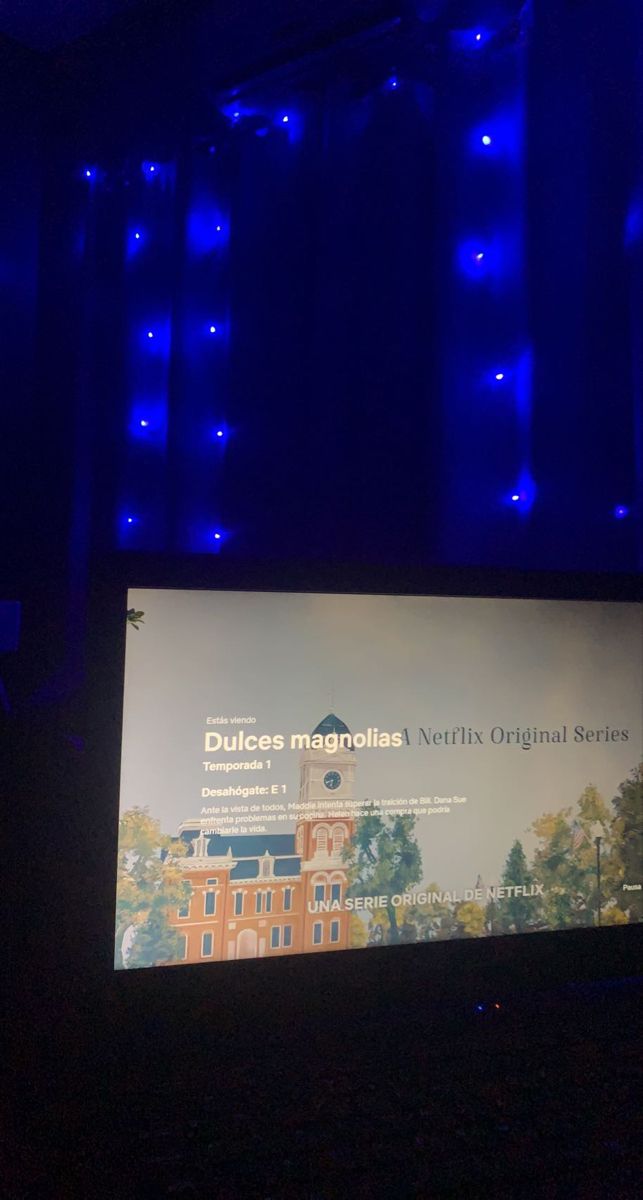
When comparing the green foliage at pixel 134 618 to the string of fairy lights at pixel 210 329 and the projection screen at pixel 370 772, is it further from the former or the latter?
the string of fairy lights at pixel 210 329

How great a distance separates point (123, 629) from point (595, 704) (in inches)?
22.9

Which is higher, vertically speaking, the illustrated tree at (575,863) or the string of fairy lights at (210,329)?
the string of fairy lights at (210,329)

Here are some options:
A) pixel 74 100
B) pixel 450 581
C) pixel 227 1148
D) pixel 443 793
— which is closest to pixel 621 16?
pixel 450 581

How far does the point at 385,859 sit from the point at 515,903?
180 mm

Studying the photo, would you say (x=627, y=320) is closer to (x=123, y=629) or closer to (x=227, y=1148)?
(x=123, y=629)

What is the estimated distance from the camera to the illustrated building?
2.77 ft

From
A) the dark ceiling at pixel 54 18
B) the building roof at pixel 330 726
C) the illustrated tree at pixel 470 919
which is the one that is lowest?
the illustrated tree at pixel 470 919

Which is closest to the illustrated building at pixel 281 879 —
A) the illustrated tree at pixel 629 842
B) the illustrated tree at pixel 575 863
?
the illustrated tree at pixel 575 863

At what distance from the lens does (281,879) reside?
2.85ft

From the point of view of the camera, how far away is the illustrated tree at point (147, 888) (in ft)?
2.68

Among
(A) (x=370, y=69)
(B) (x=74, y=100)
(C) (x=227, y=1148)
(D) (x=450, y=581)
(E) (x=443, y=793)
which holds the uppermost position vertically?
(B) (x=74, y=100)

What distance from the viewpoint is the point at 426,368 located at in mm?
1842

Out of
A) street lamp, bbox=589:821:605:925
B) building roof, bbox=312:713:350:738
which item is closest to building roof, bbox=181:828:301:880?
building roof, bbox=312:713:350:738

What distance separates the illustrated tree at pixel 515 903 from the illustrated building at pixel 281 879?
0.63 feet
